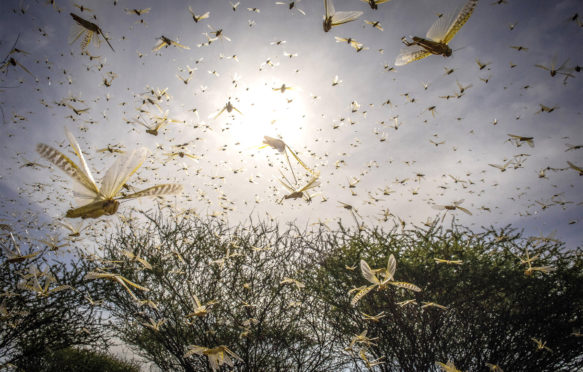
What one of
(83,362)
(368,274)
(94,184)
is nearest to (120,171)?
(94,184)

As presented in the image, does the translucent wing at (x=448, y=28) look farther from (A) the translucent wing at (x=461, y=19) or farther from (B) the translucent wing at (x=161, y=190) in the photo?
(B) the translucent wing at (x=161, y=190)

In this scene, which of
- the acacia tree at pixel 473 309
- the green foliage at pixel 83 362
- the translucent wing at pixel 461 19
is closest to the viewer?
the translucent wing at pixel 461 19

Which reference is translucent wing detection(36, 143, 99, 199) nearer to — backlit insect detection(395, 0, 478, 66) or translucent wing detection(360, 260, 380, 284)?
translucent wing detection(360, 260, 380, 284)

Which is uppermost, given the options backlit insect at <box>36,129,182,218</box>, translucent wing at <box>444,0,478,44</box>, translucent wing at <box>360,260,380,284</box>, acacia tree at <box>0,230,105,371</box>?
translucent wing at <box>444,0,478,44</box>

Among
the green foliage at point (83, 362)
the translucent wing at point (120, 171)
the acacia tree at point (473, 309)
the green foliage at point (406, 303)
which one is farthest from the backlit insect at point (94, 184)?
the green foliage at point (83, 362)

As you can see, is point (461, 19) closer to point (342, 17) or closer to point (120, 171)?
point (342, 17)

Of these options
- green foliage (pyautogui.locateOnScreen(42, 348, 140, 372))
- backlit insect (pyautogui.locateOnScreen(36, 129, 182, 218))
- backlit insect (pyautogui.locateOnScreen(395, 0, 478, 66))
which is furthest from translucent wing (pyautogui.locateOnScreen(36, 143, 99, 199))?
green foliage (pyautogui.locateOnScreen(42, 348, 140, 372))
